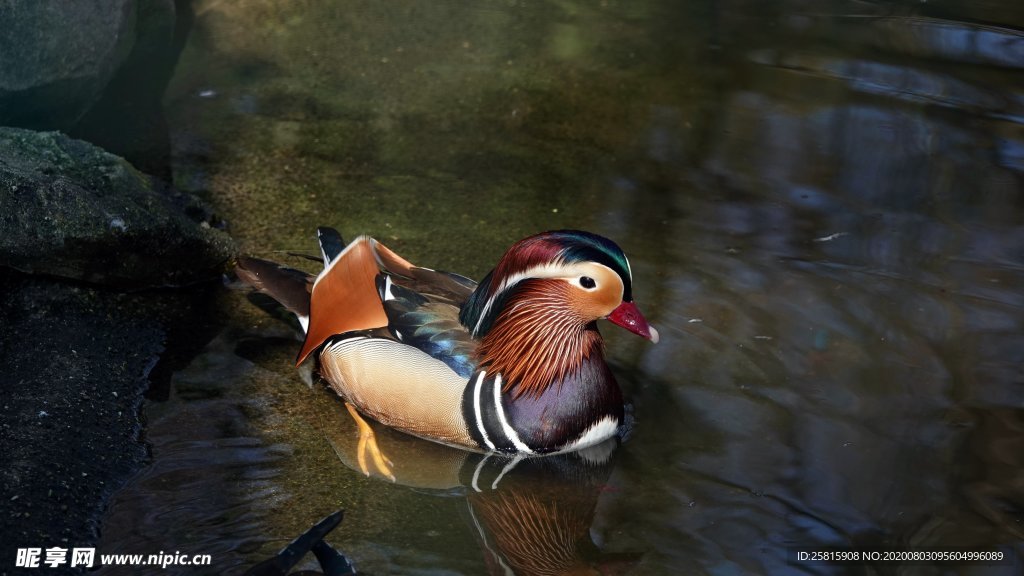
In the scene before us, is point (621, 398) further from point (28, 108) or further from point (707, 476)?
point (28, 108)

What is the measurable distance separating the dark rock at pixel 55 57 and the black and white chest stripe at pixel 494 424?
3.15 meters

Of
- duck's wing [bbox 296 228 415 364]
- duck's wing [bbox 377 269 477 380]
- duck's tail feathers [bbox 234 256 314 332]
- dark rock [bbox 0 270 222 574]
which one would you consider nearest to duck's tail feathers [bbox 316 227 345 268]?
duck's tail feathers [bbox 234 256 314 332]

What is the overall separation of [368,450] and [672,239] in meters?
2.24

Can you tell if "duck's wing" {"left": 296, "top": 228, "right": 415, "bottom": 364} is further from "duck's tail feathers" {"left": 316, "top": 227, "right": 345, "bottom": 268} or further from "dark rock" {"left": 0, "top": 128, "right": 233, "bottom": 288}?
"dark rock" {"left": 0, "top": 128, "right": 233, "bottom": 288}

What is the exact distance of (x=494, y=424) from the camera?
4.70m

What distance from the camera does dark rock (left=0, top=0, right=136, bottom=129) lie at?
19.6 ft

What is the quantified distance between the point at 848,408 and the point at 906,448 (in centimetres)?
33

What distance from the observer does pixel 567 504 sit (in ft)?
14.9

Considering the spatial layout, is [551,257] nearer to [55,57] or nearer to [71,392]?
[71,392]

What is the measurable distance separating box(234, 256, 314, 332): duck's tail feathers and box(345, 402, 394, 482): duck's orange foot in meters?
0.52

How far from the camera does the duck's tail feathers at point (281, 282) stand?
5.25 meters

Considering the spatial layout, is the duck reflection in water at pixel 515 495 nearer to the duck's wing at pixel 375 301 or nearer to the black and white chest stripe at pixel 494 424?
the black and white chest stripe at pixel 494 424

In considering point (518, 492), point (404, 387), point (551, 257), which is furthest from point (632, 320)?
point (404, 387)

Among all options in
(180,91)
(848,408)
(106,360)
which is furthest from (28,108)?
(848,408)
